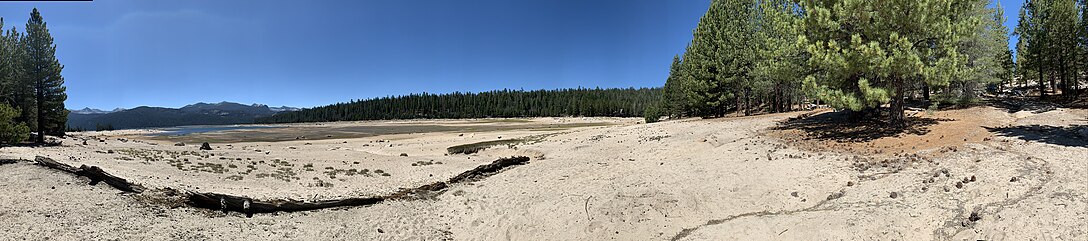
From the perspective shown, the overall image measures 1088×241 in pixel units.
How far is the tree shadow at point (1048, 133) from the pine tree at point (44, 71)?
57.3m

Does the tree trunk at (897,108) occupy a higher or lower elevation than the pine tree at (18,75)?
lower

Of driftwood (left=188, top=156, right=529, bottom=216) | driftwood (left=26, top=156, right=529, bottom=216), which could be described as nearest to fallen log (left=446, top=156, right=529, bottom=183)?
driftwood (left=188, top=156, right=529, bottom=216)

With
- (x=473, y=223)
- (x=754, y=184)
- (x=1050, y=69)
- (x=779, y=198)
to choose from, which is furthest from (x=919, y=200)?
(x=1050, y=69)

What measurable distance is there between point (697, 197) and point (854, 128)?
11322 mm

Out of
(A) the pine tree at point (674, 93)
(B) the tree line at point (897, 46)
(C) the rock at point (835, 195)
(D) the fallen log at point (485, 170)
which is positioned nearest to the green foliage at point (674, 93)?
(A) the pine tree at point (674, 93)

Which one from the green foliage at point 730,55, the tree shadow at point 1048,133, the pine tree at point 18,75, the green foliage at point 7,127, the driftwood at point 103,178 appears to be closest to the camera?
the driftwood at point 103,178

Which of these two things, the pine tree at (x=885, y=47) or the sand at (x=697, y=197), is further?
the pine tree at (x=885, y=47)

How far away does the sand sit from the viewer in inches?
319

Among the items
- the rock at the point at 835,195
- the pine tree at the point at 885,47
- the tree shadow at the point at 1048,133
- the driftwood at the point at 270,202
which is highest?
the pine tree at the point at 885,47

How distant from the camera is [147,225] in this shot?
859 cm

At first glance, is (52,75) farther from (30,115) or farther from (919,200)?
(919,200)

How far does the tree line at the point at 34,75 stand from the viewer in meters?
35.2

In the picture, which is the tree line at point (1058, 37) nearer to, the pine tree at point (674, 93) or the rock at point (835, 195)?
the pine tree at point (674, 93)

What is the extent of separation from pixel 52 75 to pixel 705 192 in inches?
2063
